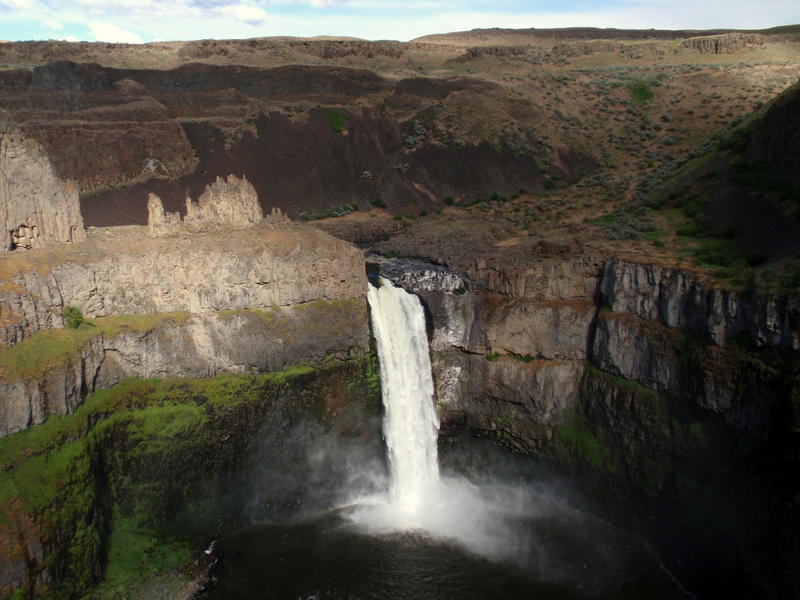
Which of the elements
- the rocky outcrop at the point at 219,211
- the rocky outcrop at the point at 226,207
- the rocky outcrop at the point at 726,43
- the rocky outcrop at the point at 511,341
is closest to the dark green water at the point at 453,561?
the rocky outcrop at the point at 511,341

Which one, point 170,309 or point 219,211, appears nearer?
point 170,309

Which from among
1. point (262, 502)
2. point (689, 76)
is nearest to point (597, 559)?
point (262, 502)

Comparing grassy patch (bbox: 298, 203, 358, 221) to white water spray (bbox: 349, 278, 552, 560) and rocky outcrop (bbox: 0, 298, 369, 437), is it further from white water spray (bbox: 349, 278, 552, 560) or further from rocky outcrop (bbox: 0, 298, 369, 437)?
rocky outcrop (bbox: 0, 298, 369, 437)

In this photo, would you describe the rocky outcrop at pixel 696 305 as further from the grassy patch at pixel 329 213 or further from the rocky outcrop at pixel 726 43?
the rocky outcrop at pixel 726 43

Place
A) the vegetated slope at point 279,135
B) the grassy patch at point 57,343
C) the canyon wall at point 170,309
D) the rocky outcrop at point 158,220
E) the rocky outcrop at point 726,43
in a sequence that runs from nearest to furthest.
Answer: the grassy patch at point 57,343
the canyon wall at point 170,309
the rocky outcrop at point 158,220
the vegetated slope at point 279,135
the rocky outcrop at point 726,43

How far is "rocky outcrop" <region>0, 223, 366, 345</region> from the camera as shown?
85.6 ft

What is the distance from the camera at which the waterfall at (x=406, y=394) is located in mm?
32969

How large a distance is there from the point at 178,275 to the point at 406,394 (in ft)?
40.2

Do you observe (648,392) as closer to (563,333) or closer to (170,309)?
(563,333)

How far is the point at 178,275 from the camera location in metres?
29.7

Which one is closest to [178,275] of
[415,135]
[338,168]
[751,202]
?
[751,202]

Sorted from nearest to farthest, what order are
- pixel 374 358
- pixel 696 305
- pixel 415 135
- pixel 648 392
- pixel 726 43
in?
pixel 696 305 → pixel 648 392 → pixel 374 358 → pixel 415 135 → pixel 726 43

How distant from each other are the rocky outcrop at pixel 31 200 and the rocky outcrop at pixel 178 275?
1.24 metres

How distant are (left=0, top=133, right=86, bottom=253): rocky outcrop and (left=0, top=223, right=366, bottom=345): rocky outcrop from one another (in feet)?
4.07
